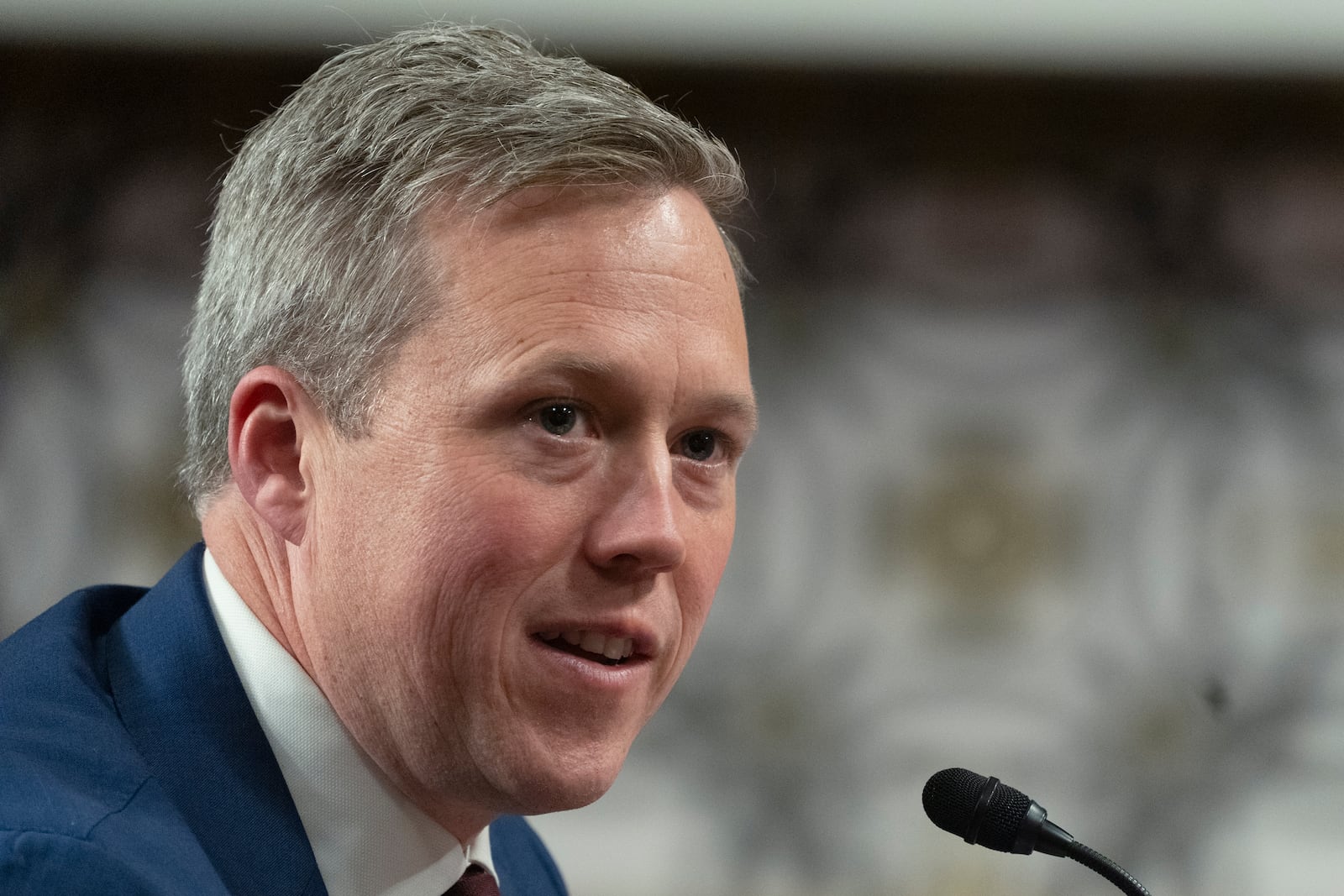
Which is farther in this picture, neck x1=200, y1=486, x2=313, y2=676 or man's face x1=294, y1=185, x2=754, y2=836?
neck x1=200, y1=486, x2=313, y2=676

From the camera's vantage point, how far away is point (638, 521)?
1.32m

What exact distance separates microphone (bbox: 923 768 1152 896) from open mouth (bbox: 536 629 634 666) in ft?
1.17

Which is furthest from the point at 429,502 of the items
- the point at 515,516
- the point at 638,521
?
the point at 638,521

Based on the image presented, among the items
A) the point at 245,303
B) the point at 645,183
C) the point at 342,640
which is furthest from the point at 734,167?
the point at 342,640

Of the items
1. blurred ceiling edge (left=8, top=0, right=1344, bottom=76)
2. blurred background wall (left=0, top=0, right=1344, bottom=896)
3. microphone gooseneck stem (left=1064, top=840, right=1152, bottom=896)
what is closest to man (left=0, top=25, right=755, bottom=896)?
microphone gooseneck stem (left=1064, top=840, right=1152, bottom=896)

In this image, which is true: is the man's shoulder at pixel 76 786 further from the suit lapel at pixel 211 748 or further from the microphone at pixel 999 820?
the microphone at pixel 999 820

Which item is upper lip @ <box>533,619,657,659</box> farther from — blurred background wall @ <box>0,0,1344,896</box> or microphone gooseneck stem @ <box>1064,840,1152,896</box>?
blurred background wall @ <box>0,0,1344,896</box>

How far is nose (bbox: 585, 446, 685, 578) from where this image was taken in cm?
132

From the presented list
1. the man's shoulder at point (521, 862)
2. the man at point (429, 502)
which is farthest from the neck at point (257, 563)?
the man's shoulder at point (521, 862)

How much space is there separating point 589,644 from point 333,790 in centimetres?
30

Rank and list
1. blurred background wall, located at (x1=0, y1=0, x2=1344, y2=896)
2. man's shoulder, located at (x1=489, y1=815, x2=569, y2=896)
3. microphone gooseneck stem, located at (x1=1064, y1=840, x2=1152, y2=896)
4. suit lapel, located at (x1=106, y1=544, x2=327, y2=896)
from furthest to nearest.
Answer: blurred background wall, located at (x1=0, y1=0, x2=1344, y2=896)
man's shoulder, located at (x1=489, y1=815, x2=569, y2=896)
microphone gooseneck stem, located at (x1=1064, y1=840, x2=1152, y2=896)
suit lapel, located at (x1=106, y1=544, x2=327, y2=896)

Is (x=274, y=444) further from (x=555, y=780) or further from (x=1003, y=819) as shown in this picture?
(x=1003, y=819)

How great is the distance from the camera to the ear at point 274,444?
1.40m

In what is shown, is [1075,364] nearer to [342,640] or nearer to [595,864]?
[595,864]
